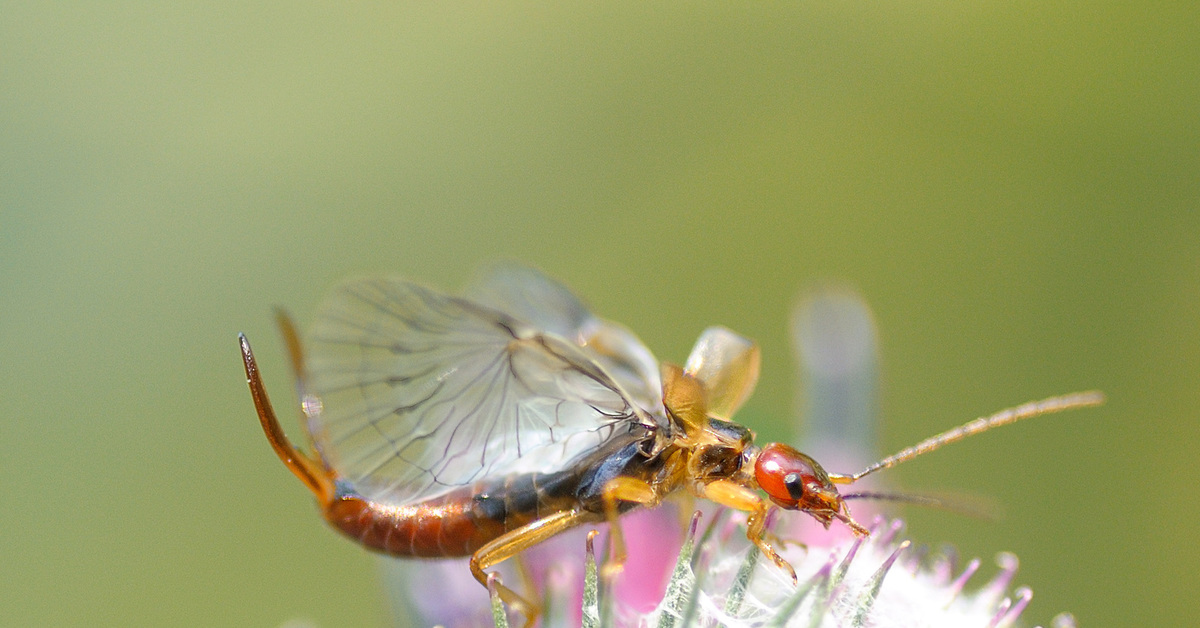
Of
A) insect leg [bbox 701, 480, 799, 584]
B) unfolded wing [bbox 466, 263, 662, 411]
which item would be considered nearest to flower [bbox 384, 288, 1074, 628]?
insect leg [bbox 701, 480, 799, 584]

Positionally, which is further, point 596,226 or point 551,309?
point 596,226

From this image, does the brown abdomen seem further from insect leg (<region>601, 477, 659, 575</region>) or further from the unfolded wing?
the unfolded wing

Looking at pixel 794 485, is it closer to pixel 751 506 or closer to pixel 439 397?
pixel 751 506

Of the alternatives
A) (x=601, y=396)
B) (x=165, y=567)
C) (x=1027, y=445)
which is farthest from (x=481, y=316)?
(x=1027, y=445)

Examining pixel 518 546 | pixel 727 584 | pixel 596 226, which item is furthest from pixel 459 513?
pixel 596 226

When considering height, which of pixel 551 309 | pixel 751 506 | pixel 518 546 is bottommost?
pixel 518 546

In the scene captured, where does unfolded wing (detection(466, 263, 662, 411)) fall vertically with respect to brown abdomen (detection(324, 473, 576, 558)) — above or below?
above
